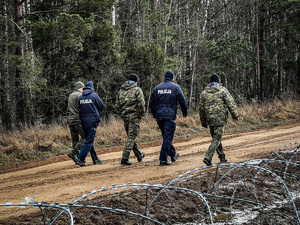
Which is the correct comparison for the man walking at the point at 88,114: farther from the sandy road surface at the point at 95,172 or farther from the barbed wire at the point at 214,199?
the barbed wire at the point at 214,199

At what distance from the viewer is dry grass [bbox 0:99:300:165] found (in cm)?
1112

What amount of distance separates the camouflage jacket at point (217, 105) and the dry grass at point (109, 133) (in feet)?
20.1

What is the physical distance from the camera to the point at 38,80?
13945 mm

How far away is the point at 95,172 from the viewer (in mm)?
7961

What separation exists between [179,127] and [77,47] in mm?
6363

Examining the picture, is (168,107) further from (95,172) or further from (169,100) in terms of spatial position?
(95,172)

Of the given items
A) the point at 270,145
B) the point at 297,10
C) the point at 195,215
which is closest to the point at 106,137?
the point at 270,145

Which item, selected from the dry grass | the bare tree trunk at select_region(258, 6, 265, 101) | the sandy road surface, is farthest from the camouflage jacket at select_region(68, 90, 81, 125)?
the bare tree trunk at select_region(258, 6, 265, 101)

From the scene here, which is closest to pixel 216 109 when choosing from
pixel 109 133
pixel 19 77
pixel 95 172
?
pixel 95 172

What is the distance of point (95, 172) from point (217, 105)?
135 inches

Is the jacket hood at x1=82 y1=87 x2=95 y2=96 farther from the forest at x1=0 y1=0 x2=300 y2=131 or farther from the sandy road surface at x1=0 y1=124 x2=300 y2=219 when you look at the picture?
the forest at x1=0 y1=0 x2=300 y2=131

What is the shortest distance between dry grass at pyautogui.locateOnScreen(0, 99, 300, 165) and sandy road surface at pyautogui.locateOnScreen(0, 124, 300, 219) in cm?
128

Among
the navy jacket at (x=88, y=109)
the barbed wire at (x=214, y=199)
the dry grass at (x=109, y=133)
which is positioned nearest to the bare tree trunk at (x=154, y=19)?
the dry grass at (x=109, y=133)

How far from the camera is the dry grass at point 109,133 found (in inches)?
438
